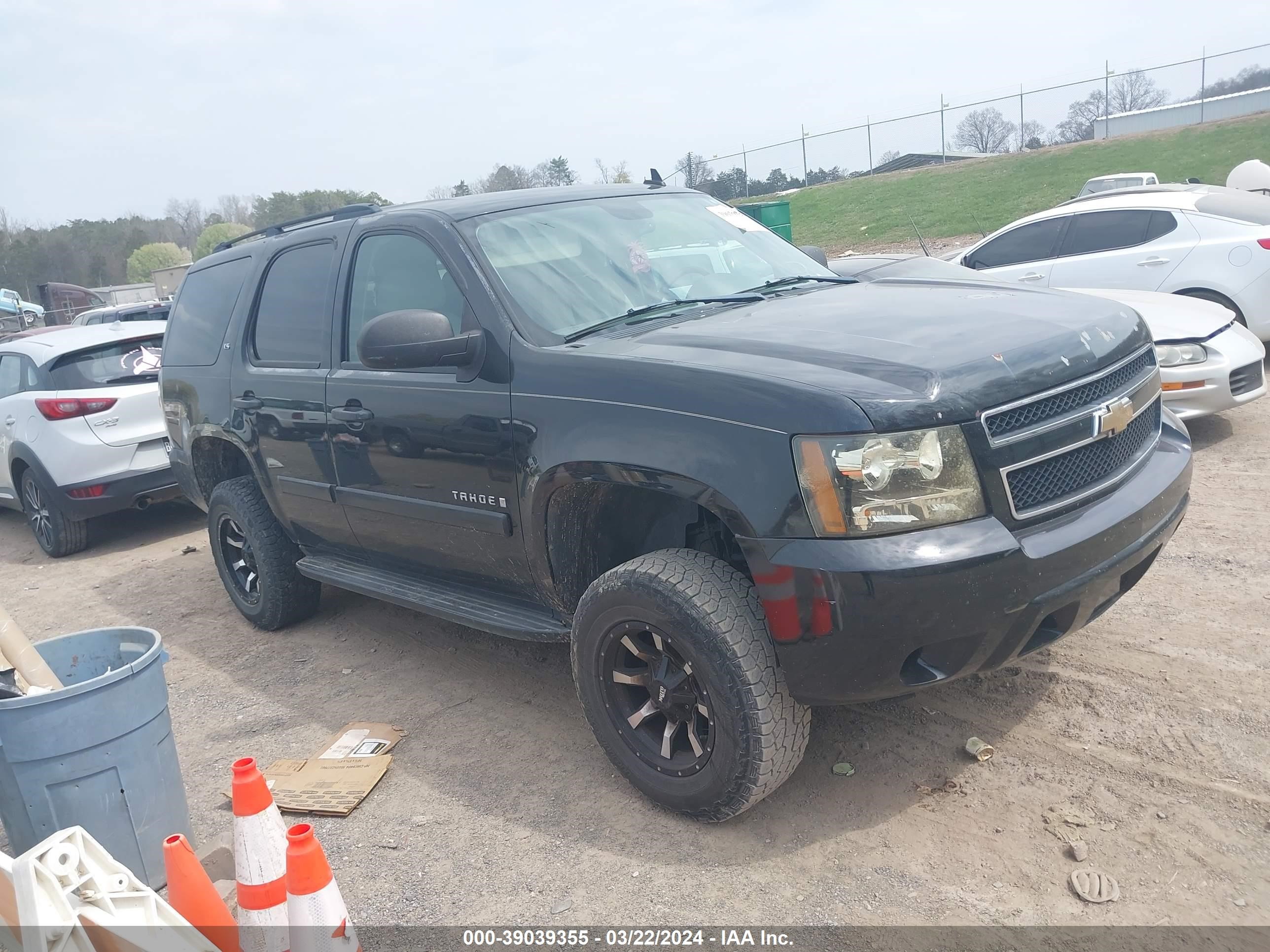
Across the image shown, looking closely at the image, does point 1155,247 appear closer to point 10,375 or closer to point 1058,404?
point 1058,404

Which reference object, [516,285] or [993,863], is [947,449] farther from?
[516,285]

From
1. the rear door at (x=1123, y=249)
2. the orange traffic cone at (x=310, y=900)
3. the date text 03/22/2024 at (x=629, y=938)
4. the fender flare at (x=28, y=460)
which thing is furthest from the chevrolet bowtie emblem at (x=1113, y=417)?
the fender flare at (x=28, y=460)

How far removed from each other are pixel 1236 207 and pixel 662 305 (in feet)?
22.0

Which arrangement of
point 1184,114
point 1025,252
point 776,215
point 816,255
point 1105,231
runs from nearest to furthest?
1. point 816,255
2. point 1105,231
3. point 1025,252
4. point 776,215
5. point 1184,114

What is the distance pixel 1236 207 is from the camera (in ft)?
26.5

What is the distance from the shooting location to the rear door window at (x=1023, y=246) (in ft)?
28.4

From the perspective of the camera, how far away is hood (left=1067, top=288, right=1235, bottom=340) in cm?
628

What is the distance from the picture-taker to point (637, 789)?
3.29m

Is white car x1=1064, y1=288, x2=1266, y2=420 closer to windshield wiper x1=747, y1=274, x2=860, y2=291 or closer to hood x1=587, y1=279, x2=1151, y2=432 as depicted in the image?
windshield wiper x1=747, y1=274, x2=860, y2=291

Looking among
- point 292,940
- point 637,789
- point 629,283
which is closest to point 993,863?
point 637,789

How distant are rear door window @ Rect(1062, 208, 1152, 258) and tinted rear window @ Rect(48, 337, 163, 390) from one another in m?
7.55

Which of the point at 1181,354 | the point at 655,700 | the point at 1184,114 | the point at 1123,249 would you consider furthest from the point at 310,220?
the point at 1184,114

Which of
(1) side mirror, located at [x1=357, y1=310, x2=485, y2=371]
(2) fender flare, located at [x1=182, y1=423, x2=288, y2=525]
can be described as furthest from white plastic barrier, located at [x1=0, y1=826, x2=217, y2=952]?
(2) fender flare, located at [x1=182, y1=423, x2=288, y2=525]

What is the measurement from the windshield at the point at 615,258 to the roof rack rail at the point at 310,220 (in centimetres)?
88
